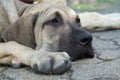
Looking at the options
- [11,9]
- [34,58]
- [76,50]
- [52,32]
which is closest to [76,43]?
[76,50]

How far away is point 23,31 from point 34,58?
0.50 meters

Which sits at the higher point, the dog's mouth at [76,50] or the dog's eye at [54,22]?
the dog's eye at [54,22]

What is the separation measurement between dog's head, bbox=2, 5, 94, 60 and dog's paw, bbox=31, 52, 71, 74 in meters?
0.31

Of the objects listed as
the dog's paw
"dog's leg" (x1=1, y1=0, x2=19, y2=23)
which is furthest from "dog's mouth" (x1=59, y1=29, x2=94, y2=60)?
"dog's leg" (x1=1, y1=0, x2=19, y2=23)

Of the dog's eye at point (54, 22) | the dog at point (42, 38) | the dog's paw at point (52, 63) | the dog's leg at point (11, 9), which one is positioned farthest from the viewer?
the dog's leg at point (11, 9)

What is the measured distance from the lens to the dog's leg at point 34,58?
295 cm

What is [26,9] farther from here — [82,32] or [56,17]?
[82,32]

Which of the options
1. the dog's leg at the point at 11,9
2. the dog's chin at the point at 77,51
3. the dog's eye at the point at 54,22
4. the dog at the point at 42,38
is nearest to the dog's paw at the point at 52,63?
the dog at the point at 42,38

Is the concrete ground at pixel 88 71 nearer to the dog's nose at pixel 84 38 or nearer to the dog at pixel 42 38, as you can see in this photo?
the dog at pixel 42 38

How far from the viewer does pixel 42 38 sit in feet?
11.3

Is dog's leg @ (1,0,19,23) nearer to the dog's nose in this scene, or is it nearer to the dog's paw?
the dog's nose

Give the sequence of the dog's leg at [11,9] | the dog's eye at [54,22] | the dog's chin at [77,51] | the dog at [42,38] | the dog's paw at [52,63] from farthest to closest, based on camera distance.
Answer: the dog's leg at [11,9] < the dog's eye at [54,22] < the dog's chin at [77,51] < the dog at [42,38] < the dog's paw at [52,63]

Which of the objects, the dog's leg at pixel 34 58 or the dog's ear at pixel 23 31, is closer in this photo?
the dog's leg at pixel 34 58

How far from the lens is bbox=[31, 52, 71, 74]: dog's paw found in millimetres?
2943
